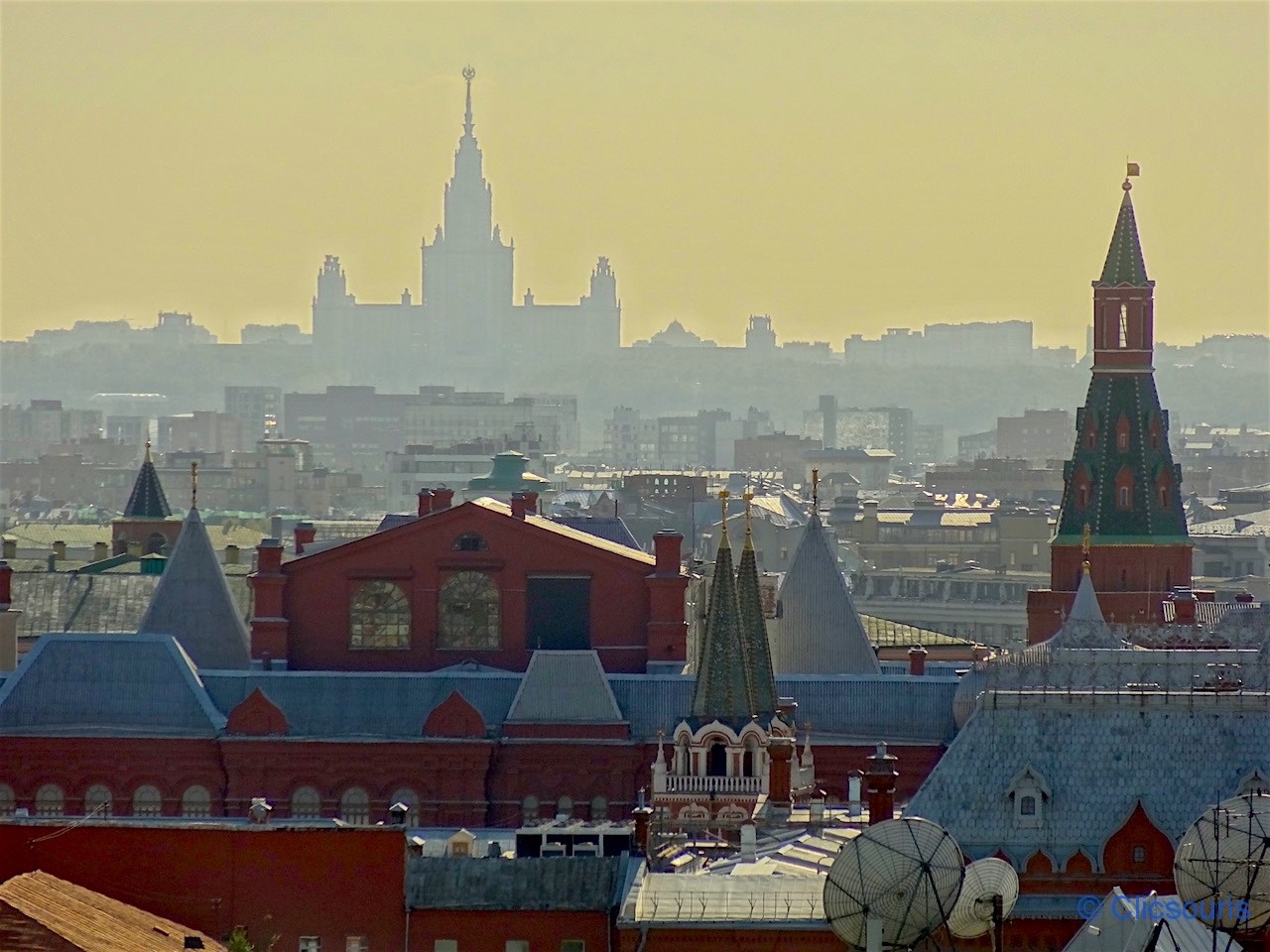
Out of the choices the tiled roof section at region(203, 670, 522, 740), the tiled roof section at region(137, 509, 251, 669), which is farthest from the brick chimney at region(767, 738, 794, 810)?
the tiled roof section at region(137, 509, 251, 669)

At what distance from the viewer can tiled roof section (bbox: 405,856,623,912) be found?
55.9 meters

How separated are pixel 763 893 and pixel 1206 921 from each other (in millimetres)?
9635

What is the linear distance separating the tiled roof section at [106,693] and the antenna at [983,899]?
90.6 feet

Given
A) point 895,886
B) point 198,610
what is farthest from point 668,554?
point 895,886

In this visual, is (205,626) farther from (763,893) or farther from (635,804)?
(763,893)

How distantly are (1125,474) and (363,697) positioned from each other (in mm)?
18487

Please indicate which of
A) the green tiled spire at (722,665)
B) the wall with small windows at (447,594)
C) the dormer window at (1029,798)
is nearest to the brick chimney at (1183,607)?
the wall with small windows at (447,594)

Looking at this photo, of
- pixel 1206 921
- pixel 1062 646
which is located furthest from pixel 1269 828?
pixel 1062 646

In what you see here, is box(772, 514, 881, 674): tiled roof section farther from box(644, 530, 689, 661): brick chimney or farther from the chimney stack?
the chimney stack

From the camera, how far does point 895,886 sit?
4494 centimetres

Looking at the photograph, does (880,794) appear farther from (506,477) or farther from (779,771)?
(506,477)

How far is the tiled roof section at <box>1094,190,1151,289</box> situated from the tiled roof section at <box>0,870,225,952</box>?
3566 cm

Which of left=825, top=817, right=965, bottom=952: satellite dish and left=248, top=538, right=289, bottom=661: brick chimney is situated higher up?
left=248, top=538, right=289, bottom=661: brick chimney

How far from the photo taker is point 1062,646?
6856 cm
